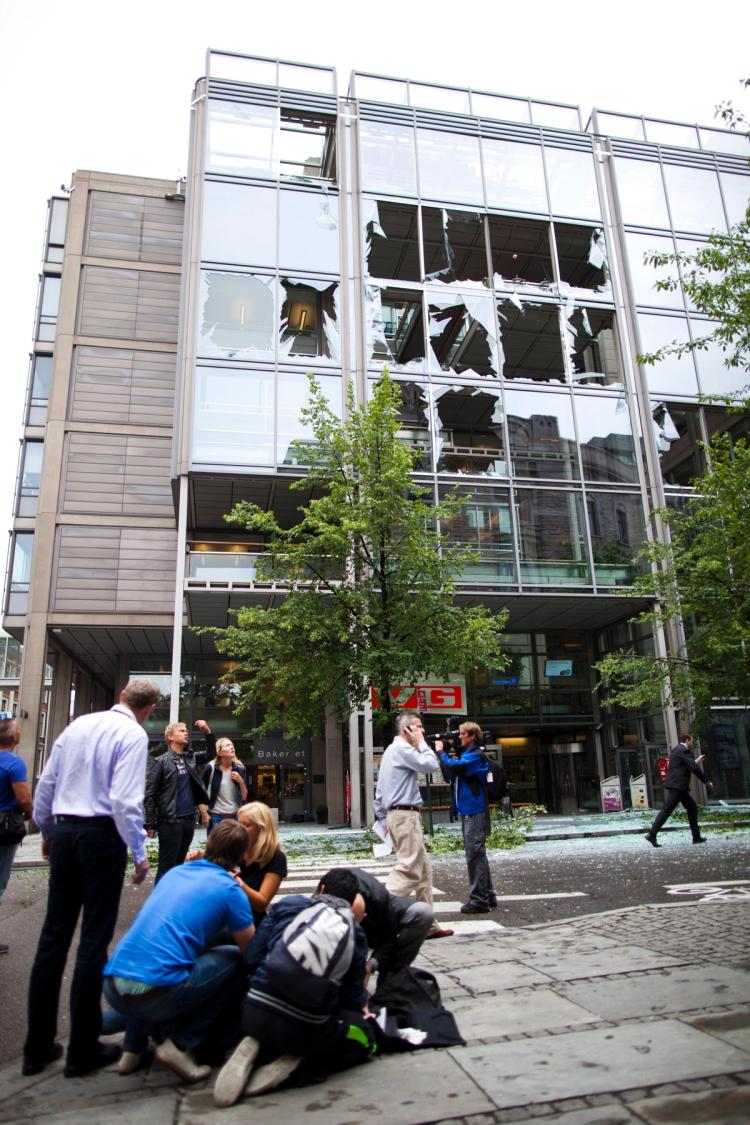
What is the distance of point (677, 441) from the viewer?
25812mm

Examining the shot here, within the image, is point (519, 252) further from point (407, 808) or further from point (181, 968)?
point (181, 968)

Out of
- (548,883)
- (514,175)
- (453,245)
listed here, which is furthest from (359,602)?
(514,175)

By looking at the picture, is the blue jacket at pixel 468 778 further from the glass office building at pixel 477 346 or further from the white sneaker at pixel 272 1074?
the glass office building at pixel 477 346

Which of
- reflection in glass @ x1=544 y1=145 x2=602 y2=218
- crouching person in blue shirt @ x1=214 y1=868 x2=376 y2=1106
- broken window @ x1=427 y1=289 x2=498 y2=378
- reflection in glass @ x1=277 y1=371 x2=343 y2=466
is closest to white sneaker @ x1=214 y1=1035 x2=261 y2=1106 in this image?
crouching person in blue shirt @ x1=214 y1=868 x2=376 y2=1106

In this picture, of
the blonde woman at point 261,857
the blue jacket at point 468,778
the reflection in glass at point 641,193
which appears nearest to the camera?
the blonde woman at point 261,857

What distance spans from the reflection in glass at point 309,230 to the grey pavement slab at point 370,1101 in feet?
77.8

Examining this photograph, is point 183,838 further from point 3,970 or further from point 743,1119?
point 743,1119

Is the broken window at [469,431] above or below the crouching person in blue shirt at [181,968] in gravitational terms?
above

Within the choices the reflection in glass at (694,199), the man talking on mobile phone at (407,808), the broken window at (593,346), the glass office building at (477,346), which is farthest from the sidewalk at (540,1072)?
the reflection in glass at (694,199)

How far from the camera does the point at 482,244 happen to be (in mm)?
27469

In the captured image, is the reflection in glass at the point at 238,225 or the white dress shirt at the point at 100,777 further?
the reflection in glass at the point at 238,225

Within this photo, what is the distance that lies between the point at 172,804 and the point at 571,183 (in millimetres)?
26693

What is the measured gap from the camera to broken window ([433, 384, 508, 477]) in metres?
24.1

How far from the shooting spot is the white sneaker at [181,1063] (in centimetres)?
377
